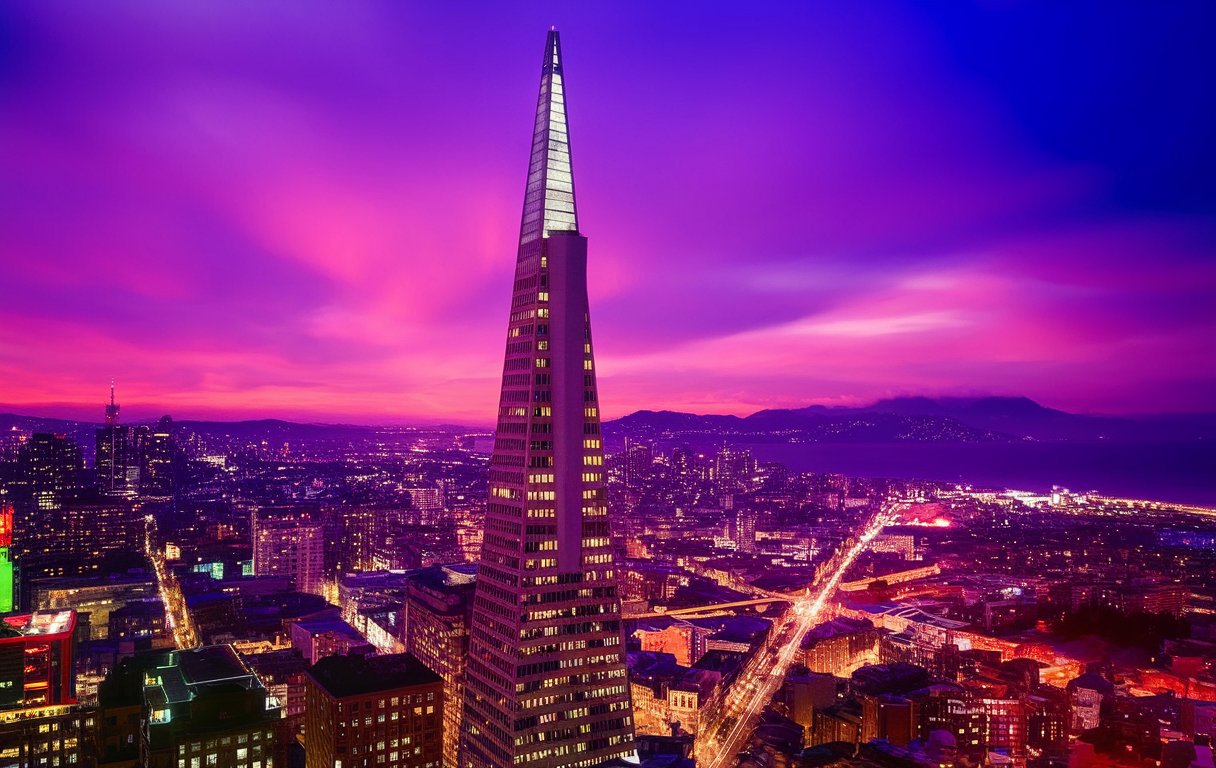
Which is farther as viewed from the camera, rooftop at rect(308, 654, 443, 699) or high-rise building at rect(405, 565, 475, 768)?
high-rise building at rect(405, 565, 475, 768)

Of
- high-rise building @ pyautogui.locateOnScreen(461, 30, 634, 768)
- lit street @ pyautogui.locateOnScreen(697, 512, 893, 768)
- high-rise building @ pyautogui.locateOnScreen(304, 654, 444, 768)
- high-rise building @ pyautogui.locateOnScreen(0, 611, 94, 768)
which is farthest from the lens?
lit street @ pyautogui.locateOnScreen(697, 512, 893, 768)

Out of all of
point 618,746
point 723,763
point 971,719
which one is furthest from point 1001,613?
point 618,746

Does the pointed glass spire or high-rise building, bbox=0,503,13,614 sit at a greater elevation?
the pointed glass spire

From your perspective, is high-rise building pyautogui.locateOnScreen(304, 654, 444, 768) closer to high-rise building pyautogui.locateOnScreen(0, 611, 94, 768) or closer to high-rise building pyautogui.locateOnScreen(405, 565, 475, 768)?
high-rise building pyautogui.locateOnScreen(405, 565, 475, 768)

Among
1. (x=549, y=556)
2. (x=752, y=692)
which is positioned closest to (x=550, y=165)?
(x=549, y=556)

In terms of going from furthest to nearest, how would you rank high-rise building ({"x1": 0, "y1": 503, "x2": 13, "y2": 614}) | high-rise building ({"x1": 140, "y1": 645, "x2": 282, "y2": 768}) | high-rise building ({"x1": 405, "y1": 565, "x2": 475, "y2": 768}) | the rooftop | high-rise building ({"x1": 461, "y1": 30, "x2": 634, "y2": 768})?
high-rise building ({"x1": 0, "y1": 503, "x2": 13, "y2": 614}), high-rise building ({"x1": 405, "y1": 565, "x2": 475, "y2": 768}), the rooftop, high-rise building ({"x1": 140, "y1": 645, "x2": 282, "y2": 768}), high-rise building ({"x1": 461, "y1": 30, "x2": 634, "y2": 768})

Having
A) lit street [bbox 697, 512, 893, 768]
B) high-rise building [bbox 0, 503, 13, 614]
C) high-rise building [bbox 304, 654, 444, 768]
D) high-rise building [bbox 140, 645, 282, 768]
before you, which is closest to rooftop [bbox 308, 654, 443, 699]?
high-rise building [bbox 304, 654, 444, 768]

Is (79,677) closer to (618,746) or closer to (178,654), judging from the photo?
(178,654)
